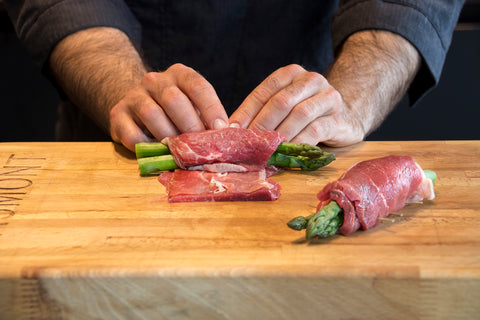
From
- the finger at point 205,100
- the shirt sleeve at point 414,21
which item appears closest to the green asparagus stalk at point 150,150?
the finger at point 205,100

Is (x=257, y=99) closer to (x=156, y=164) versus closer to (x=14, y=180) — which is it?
(x=156, y=164)

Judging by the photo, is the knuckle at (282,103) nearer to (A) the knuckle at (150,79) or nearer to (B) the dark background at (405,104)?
(A) the knuckle at (150,79)

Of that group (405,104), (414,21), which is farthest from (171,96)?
(405,104)

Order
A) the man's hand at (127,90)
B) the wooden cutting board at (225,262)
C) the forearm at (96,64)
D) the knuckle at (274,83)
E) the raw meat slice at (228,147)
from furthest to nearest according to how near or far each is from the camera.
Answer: the forearm at (96,64) → the knuckle at (274,83) → the man's hand at (127,90) → the raw meat slice at (228,147) → the wooden cutting board at (225,262)

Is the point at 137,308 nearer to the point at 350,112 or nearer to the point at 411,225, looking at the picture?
the point at 411,225

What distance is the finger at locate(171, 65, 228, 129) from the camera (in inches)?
84.4

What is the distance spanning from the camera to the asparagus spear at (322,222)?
5.25 ft

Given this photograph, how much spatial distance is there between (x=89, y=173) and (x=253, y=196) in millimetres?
729

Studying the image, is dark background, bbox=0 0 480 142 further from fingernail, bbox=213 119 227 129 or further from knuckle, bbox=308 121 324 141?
fingernail, bbox=213 119 227 129

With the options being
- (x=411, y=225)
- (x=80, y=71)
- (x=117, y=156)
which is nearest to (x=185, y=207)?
(x=117, y=156)

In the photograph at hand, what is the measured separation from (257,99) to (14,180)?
1.07 m

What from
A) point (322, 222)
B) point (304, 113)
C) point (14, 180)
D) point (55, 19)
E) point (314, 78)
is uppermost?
point (55, 19)

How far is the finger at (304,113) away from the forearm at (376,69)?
17.7 inches

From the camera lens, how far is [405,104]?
4215mm
